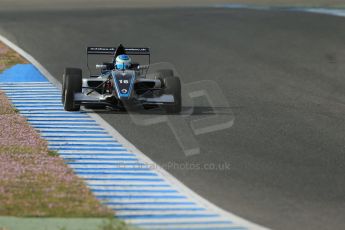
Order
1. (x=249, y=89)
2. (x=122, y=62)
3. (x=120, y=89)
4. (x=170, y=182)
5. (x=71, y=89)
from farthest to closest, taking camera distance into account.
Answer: (x=249, y=89) → (x=122, y=62) → (x=71, y=89) → (x=120, y=89) → (x=170, y=182)

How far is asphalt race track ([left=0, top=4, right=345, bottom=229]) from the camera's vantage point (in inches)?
413

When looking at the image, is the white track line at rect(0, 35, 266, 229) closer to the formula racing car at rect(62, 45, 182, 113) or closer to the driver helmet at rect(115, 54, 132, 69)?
the formula racing car at rect(62, 45, 182, 113)

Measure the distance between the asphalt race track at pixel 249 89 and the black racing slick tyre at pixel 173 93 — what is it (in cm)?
29

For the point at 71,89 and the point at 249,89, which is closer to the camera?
the point at 71,89

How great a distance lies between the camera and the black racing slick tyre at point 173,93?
50.4 feet

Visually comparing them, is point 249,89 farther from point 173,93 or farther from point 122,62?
point 122,62

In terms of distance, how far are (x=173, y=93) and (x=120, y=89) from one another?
946mm

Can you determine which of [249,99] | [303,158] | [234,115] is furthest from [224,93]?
[303,158]

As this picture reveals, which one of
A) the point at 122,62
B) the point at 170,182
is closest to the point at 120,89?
the point at 122,62

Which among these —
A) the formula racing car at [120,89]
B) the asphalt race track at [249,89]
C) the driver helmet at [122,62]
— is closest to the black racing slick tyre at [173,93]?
the formula racing car at [120,89]

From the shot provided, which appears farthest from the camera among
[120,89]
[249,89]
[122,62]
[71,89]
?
[249,89]

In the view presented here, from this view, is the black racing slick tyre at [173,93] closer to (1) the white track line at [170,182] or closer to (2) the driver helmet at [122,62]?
(2) the driver helmet at [122,62]

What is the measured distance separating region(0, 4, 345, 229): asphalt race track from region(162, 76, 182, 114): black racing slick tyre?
11.4 inches

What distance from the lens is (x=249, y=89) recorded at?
1895 cm
